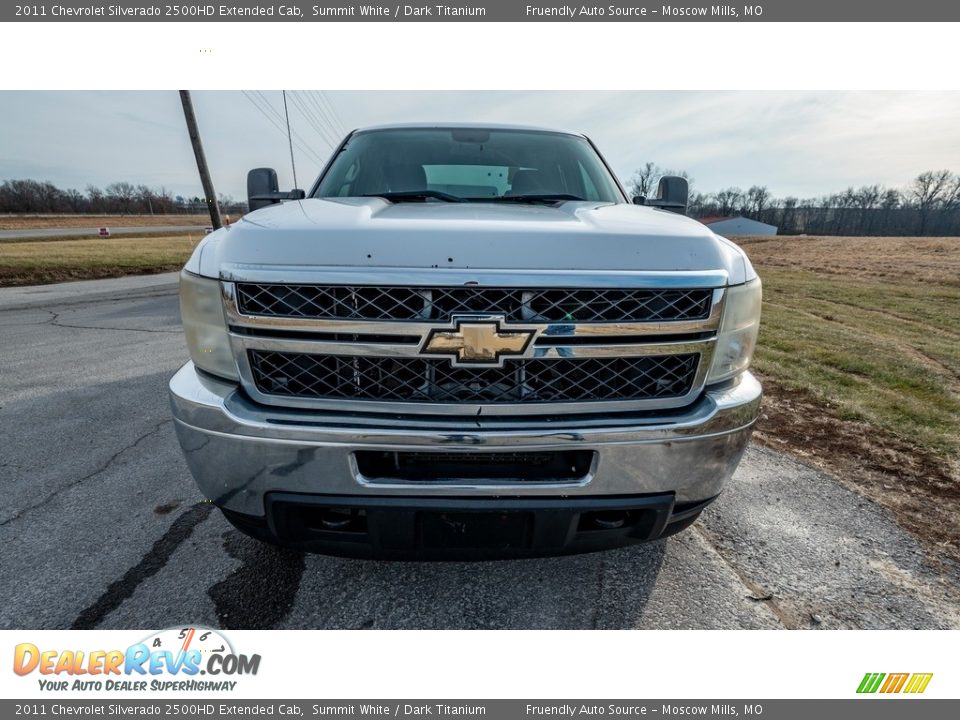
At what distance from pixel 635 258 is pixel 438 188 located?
1.40 meters

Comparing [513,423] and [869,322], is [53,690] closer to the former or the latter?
[513,423]

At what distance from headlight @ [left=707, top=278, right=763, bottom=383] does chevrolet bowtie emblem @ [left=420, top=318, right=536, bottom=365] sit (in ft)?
2.16

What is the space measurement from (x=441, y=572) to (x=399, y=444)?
2.83ft

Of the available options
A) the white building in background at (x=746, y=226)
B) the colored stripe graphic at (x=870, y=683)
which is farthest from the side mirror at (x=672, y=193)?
the white building in background at (x=746, y=226)

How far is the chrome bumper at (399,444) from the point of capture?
1493 mm

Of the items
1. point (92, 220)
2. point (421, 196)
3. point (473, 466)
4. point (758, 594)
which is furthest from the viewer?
point (92, 220)

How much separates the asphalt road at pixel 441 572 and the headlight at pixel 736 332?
946 millimetres

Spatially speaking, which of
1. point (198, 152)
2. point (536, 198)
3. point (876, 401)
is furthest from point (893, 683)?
point (198, 152)

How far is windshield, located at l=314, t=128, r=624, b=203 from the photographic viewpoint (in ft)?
8.56

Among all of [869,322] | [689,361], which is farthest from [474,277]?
[869,322]

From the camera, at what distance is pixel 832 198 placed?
86938mm

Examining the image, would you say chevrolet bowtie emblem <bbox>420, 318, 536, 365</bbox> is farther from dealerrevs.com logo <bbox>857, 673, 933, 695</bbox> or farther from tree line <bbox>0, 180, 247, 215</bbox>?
tree line <bbox>0, 180, 247, 215</bbox>

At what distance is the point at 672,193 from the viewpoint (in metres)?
3.04

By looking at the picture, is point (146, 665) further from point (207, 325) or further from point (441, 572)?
point (207, 325)
